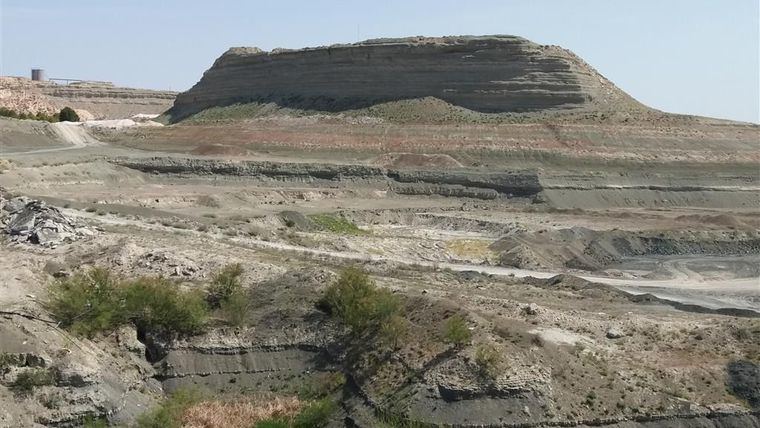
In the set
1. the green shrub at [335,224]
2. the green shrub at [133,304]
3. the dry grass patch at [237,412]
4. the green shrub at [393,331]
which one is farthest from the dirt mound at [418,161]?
the dry grass patch at [237,412]

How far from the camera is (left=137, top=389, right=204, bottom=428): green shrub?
19.0m

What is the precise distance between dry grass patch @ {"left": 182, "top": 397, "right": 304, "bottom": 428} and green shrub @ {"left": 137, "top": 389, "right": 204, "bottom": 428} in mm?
142

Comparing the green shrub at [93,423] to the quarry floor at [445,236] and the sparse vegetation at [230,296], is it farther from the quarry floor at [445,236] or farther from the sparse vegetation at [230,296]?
the sparse vegetation at [230,296]

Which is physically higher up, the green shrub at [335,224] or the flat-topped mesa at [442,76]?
the flat-topped mesa at [442,76]

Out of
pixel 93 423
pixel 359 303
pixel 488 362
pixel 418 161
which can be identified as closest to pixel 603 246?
pixel 418 161

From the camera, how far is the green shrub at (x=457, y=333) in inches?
774

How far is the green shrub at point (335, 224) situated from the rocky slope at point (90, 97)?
8331cm

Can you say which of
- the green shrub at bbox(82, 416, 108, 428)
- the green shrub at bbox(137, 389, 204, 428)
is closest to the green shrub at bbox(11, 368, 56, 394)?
the green shrub at bbox(82, 416, 108, 428)

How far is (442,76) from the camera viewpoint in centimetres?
8425

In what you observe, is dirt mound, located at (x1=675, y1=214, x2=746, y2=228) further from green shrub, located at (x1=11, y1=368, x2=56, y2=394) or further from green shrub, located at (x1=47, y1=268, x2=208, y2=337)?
green shrub, located at (x1=11, y1=368, x2=56, y2=394)

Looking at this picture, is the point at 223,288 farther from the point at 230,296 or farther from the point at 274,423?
the point at 274,423

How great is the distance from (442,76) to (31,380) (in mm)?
68812

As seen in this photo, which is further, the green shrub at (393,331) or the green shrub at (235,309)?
the green shrub at (235,309)

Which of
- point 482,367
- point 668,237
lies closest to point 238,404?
point 482,367
